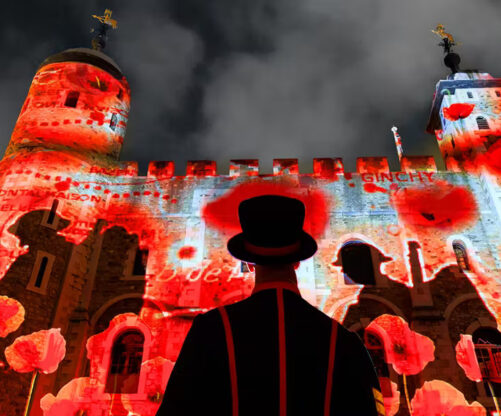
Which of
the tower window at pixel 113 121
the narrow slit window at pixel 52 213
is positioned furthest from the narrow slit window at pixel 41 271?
the tower window at pixel 113 121

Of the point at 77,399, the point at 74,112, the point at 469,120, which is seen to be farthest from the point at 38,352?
the point at 469,120

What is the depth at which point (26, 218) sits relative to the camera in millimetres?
10883

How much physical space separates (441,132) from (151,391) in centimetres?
1367

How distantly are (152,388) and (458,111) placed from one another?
13681mm

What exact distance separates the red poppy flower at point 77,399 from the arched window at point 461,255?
10.2 metres

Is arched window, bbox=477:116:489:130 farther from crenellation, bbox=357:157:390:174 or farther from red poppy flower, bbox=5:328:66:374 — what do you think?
red poppy flower, bbox=5:328:66:374

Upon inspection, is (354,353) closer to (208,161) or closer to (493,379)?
(493,379)

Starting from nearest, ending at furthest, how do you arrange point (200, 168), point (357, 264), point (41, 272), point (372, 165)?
point (41, 272)
point (357, 264)
point (372, 165)
point (200, 168)

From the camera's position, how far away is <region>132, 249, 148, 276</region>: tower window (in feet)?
38.1

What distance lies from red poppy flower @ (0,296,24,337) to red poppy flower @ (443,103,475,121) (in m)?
15.2

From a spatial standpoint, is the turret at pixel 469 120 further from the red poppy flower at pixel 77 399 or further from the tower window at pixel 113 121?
the red poppy flower at pixel 77 399

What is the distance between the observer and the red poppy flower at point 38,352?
30.6 feet

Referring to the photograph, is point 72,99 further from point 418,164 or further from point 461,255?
point 461,255

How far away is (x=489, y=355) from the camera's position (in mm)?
9969
